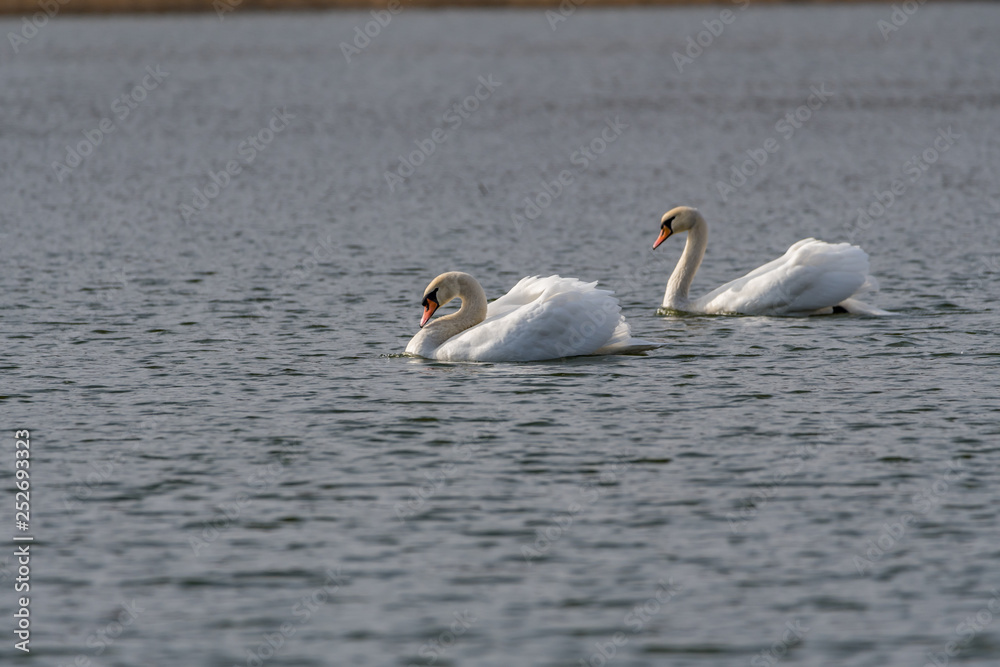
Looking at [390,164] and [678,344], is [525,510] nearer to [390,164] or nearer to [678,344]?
[678,344]

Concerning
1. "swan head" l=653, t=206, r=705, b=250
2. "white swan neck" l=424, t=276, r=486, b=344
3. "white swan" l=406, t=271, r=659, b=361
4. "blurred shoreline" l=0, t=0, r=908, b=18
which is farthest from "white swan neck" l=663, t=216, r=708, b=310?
"blurred shoreline" l=0, t=0, r=908, b=18

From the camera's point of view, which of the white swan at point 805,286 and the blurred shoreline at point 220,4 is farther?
the blurred shoreline at point 220,4

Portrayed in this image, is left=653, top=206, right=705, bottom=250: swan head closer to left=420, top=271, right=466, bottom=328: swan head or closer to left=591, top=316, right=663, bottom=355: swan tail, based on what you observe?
left=591, top=316, right=663, bottom=355: swan tail

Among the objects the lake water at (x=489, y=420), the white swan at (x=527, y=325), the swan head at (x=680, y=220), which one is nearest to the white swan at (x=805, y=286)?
the lake water at (x=489, y=420)

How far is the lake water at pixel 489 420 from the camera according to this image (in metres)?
9.50

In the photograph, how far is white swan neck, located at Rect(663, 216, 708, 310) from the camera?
1997 cm

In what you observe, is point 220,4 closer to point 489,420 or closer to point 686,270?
point 686,270

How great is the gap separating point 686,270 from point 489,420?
22.6 ft

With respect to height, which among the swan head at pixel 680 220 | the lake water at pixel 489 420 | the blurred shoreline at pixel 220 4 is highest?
the blurred shoreline at pixel 220 4

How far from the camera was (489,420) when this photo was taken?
14062 millimetres

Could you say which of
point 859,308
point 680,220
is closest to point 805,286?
point 859,308

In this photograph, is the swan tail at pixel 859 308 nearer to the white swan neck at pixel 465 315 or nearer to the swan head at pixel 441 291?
the white swan neck at pixel 465 315

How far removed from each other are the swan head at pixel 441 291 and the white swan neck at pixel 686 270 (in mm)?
3891

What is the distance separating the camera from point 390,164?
36.6m
